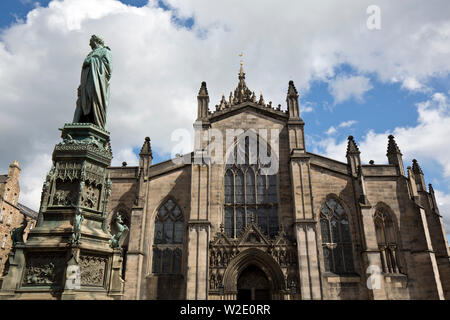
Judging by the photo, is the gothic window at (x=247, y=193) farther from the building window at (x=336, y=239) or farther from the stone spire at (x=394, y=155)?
the stone spire at (x=394, y=155)

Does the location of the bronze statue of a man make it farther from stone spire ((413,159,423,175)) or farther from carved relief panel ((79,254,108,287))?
stone spire ((413,159,423,175))

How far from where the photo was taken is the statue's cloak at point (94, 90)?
7730mm

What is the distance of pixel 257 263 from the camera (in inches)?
774

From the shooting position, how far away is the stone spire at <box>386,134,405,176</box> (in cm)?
2277

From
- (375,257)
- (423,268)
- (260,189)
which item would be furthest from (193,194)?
(423,268)

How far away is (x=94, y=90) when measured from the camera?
7.70 meters

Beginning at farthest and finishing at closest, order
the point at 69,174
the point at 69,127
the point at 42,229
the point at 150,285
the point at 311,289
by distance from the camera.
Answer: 1. the point at 150,285
2. the point at 311,289
3. the point at 69,127
4. the point at 69,174
5. the point at 42,229

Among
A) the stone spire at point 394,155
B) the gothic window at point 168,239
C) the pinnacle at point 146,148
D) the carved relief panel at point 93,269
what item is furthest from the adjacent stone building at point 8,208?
the stone spire at point 394,155

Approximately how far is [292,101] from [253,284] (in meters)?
12.4

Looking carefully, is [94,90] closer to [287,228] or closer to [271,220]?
[287,228]

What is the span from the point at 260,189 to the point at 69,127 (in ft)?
53.0

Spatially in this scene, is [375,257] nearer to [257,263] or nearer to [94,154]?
[257,263]

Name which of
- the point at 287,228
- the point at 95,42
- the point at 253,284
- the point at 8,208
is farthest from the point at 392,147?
the point at 8,208

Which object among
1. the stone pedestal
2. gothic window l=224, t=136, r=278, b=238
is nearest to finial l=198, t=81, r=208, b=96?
gothic window l=224, t=136, r=278, b=238
